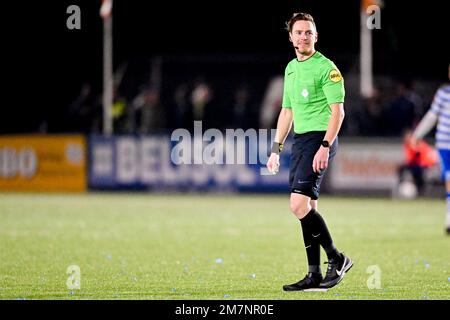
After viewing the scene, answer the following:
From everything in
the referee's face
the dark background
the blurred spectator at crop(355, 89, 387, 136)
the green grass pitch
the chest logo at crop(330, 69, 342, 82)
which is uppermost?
the dark background

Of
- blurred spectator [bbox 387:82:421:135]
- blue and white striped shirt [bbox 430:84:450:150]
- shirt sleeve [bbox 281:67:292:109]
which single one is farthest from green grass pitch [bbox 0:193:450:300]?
blurred spectator [bbox 387:82:421:135]

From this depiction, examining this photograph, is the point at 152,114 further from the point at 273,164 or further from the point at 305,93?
the point at 305,93

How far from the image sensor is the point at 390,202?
77.9ft

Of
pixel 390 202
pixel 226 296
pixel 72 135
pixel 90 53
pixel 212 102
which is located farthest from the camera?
pixel 90 53

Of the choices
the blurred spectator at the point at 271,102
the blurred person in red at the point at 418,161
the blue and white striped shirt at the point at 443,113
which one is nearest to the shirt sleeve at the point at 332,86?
the blue and white striped shirt at the point at 443,113

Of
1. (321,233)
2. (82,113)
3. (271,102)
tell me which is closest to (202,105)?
(271,102)

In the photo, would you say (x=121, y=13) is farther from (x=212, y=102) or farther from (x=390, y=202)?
(x=390, y=202)

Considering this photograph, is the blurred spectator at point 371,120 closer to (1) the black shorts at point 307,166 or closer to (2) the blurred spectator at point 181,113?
(2) the blurred spectator at point 181,113

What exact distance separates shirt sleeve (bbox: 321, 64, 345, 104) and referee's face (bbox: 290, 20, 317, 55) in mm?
264

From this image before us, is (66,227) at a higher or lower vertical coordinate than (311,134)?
lower

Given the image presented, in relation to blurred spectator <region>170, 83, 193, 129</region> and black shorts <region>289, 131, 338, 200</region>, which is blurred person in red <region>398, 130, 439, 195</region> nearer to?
blurred spectator <region>170, 83, 193, 129</region>

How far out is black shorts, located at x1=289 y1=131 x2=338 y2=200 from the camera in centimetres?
970

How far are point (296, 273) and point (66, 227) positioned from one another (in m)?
6.54

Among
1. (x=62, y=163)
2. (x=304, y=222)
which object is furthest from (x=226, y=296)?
(x=62, y=163)
